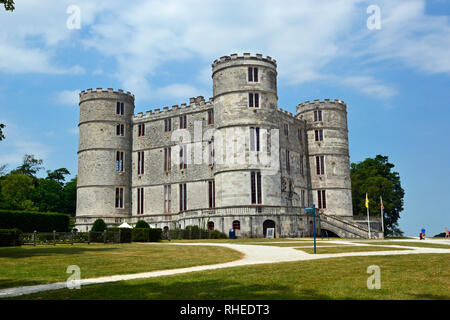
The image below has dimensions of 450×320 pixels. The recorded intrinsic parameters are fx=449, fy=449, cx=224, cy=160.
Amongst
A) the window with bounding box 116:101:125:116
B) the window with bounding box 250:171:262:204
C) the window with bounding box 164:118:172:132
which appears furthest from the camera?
the window with bounding box 116:101:125:116

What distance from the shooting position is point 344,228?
149 feet

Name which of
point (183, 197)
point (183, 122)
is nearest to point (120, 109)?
point (183, 122)

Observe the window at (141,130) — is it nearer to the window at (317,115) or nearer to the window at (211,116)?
the window at (211,116)

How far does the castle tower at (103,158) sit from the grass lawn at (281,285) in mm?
39554

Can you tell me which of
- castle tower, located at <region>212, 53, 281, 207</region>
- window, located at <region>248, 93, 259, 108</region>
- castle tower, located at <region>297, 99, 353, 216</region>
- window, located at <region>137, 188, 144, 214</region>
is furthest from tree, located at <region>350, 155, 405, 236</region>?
window, located at <region>137, 188, 144, 214</region>

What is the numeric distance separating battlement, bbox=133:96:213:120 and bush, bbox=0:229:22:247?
26449 mm

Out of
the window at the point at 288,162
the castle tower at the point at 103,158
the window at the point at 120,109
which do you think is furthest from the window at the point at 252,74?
the window at the point at 120,109

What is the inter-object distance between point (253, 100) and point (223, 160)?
6662 millimetres

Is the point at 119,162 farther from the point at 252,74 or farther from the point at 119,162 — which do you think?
the point at 252,74

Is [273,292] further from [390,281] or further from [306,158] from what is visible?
[306,158]

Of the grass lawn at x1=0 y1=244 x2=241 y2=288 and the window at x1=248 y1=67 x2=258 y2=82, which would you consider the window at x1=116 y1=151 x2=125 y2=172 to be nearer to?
the window at x1=248 y1=67 x2=258 y2=82

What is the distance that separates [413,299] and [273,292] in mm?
2764

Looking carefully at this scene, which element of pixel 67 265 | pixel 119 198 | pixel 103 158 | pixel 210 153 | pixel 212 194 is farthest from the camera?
pixel 119 198

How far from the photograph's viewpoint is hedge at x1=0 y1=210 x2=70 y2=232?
33.9 metres
